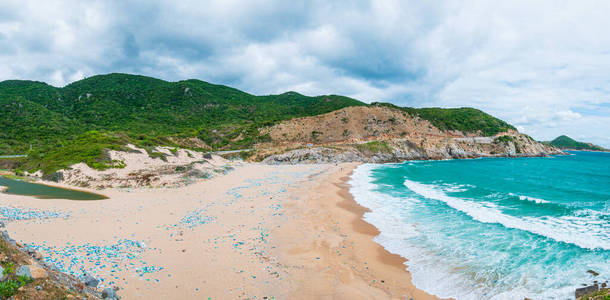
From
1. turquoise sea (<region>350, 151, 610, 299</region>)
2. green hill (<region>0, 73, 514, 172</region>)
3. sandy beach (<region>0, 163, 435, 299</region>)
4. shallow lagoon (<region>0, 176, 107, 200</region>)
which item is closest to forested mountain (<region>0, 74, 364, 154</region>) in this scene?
green hill (<region>0, 73, 514, 172</region>)

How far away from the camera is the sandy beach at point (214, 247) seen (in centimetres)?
862

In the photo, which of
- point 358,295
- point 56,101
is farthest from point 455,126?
point 56,101

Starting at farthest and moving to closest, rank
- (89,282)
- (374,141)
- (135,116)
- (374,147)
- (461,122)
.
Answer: (461,122), (135,116), (374,141), (374,147), (89,282)

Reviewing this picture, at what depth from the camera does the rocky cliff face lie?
64125 mm

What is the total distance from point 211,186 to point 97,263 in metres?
17.8

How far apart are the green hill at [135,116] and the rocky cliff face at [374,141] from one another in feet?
22.9

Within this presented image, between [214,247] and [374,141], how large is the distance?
66.6 m

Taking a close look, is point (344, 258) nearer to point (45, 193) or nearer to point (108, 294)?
point (108, 294)

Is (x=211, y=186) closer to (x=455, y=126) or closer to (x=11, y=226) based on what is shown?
(x=11, y=226)

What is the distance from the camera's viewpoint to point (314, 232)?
47.1 ft

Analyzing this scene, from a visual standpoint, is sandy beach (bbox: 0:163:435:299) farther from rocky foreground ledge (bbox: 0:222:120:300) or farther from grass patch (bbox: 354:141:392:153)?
grass patch (bbox: 354:141:392:153)

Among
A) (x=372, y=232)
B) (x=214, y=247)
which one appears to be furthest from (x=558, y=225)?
(x=214, y=247)

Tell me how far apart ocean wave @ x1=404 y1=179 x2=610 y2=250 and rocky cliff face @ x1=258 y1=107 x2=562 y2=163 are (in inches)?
1626

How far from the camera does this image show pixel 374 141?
73500mm
